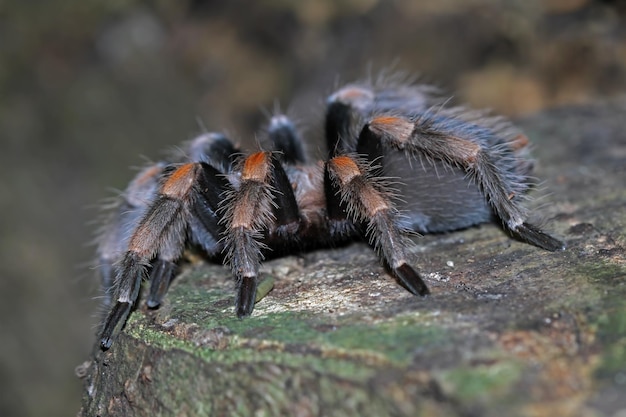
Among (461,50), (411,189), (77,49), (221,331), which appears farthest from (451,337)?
(77,49)

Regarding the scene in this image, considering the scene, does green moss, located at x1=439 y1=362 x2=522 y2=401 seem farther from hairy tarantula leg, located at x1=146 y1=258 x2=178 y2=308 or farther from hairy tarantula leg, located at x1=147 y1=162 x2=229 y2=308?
hairy tarantula leg, located at x1=147 y1=162 x2=229 y2=308

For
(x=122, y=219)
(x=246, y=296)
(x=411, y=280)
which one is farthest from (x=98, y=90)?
(x=411, y=280)

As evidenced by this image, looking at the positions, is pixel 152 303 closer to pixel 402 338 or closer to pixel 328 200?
pixel 328 200

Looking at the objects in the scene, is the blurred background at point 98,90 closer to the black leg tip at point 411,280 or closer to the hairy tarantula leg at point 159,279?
the hairy tarantula leg at point 159,279

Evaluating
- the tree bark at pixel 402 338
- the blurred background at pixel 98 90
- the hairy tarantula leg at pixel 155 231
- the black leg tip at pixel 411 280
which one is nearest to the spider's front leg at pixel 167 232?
the hairy tarantula leg at pixel 155 231

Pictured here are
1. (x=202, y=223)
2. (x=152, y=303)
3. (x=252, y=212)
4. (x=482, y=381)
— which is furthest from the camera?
(x=202, y=223)

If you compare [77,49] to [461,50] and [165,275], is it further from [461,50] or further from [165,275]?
[165,275]
